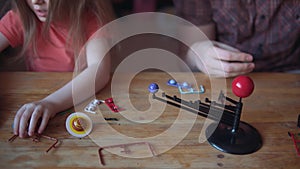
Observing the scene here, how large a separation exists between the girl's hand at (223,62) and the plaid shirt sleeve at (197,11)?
0.18 m

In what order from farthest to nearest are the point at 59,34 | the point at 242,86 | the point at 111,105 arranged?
1. the point at 59,34
2. the point at 111,105
3. the point at 242,86

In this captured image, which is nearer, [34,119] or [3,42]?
[34,119]

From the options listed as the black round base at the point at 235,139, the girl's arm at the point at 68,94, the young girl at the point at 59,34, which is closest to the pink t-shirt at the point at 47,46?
the young girl at the point at 59,34

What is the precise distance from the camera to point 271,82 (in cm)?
90

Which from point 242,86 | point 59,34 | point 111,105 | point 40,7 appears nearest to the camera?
point 242,86

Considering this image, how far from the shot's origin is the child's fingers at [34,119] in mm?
678

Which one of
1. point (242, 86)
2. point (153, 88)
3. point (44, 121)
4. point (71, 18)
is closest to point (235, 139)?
point (242, 86)

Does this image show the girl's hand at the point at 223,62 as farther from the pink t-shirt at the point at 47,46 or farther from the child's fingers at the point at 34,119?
the child's fingers at the point at 34,119

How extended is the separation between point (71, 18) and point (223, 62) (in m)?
0.47

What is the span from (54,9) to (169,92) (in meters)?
0.40

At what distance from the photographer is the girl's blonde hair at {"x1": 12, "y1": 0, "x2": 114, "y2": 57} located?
0.97 m

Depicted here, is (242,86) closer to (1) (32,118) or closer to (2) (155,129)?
(2) (155,129)

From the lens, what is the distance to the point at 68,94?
31.6 inches

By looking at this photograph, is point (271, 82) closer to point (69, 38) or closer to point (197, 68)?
point (197, 68)
